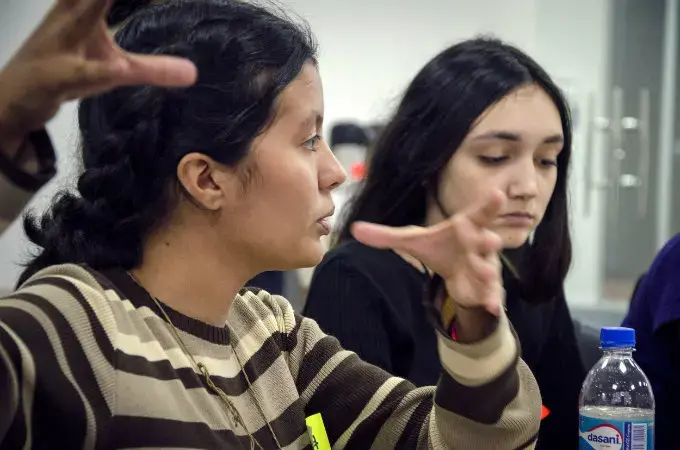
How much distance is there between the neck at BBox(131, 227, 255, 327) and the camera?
1040 millimetres

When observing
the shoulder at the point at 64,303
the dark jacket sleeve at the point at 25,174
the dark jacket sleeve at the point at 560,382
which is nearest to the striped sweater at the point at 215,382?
the shoulder at the point at 64,303

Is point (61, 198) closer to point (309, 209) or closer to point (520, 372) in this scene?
point (309, 209)

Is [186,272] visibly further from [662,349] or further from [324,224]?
[662,349]

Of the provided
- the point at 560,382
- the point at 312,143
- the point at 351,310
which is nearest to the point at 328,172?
the point at 312,143

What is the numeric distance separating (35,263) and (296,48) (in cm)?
42

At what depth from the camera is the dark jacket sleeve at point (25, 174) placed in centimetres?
76

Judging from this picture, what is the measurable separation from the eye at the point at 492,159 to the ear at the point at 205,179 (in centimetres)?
74

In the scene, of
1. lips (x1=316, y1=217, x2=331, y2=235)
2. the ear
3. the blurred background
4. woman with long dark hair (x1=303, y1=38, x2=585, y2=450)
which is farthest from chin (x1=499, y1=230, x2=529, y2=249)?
the blurred background

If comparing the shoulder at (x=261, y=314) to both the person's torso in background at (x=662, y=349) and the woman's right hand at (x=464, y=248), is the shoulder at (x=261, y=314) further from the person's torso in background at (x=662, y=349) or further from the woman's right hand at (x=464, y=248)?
the person's torso in background at (x=662, y=349)

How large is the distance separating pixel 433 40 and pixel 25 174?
3.72 meters

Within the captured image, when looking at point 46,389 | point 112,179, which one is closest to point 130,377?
point 46,389

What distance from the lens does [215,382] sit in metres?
1.05

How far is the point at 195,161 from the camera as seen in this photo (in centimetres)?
104

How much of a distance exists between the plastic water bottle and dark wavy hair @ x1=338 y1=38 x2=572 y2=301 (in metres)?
0.42
